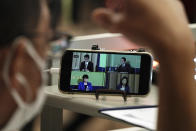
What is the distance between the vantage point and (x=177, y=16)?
0.80 metres

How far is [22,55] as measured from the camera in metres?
0.60

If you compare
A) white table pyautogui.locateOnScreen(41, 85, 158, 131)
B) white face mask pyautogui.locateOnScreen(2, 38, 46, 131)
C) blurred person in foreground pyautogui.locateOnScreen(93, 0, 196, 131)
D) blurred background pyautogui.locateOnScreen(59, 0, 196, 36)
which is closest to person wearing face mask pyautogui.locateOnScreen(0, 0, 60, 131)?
white face mask pyautogui.locateOnScreen(2, 38, 46, 131)

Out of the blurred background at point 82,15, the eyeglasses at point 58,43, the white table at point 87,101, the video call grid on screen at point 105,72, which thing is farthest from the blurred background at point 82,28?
the eyeglasses at point 58,43

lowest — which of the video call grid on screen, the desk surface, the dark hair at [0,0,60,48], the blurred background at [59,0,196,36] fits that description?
the desk surface

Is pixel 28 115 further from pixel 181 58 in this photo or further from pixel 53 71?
pixel 53 71

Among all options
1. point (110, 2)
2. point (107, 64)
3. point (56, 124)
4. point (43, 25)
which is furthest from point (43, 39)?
point (56, 124)

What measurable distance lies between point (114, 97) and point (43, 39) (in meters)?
0.74

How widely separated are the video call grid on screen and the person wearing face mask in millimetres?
642

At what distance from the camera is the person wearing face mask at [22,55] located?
1.86ft

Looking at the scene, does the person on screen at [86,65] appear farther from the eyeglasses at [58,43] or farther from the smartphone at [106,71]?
the eyeglasses at [58,43]

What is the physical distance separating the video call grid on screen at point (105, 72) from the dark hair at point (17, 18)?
723 mm

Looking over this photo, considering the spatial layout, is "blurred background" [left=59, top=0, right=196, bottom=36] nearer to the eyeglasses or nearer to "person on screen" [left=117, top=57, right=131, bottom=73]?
"person on screen" [left=117, top=57, right=131, bottom=73]

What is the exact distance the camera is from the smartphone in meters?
1.32

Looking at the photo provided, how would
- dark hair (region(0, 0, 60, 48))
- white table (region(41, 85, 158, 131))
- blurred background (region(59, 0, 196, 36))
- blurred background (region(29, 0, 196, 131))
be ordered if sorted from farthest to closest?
blurred background (region(59, 0, 196, 36)), blurred background (region(29, 0, 196, 131)), white table (region(41, 85, 158, 131)), dark hair (region(0, 0, 60, 48))
